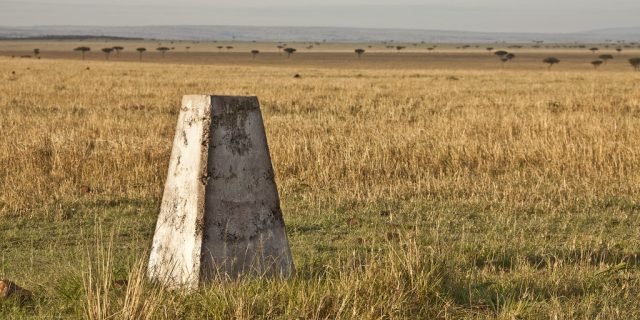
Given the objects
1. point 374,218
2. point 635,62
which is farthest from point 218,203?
point 635,62

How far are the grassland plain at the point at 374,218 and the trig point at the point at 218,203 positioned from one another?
0.70 feet

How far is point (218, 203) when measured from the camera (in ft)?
18.5

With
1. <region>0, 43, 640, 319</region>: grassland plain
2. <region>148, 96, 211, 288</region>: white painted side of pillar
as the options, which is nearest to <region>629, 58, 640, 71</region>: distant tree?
<region>0, 43, 640, 319</region>: grassland plain

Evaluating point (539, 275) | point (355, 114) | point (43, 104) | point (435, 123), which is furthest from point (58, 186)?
point (43, 104)

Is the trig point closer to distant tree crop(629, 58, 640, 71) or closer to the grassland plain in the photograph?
the grassland plain

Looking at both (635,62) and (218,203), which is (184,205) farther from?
(635,62)

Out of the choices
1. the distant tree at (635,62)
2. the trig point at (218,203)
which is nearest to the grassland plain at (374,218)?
the trig point at (218,203)

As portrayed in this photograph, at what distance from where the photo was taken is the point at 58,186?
10719 millimetres

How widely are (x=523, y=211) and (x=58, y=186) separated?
226 inches

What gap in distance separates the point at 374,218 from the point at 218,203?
358cm

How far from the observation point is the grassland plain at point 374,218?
5.28 meters

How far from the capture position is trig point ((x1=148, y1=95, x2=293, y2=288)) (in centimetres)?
562

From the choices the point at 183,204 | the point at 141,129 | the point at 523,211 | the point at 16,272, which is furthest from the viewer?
the point at 141,129

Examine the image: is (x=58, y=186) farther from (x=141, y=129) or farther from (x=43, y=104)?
(x=43, y=104)
